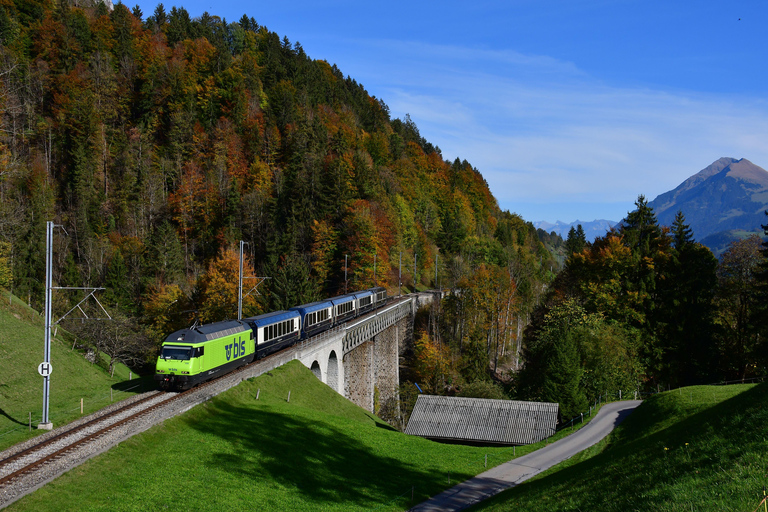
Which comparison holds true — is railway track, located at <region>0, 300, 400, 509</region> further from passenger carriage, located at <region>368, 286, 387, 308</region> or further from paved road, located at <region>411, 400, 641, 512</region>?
passenger carriage, located at <region>368, 286, 387, 308</region>

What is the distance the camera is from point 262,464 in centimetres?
2108

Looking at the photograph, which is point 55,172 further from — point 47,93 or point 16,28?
point 16,28

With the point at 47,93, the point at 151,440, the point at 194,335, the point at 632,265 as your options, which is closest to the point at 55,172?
the point at 47,93

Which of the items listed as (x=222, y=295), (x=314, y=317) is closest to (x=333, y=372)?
(x=314, y=317)

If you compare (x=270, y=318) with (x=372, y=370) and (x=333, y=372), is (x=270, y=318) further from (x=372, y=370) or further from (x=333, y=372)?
(x=372, y=370)

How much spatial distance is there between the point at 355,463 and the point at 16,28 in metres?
108

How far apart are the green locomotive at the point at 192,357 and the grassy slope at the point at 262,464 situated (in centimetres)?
178

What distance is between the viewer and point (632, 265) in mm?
57062

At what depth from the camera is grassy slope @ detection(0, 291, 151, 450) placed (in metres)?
23.5

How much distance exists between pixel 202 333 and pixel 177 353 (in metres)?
1.60

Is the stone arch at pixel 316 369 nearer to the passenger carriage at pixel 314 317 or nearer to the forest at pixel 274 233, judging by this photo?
the passenger carriage at pixel 314 317

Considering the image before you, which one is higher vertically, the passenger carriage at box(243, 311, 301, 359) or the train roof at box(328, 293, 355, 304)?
the train roof at box(328, 293, 355, 304)

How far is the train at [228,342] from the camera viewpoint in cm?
2645

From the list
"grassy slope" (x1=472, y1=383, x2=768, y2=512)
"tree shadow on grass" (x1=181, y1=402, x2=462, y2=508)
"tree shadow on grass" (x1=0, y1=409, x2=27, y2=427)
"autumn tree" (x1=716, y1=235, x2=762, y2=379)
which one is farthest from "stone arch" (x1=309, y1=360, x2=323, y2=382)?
"autumn tree" (x1=716, y1=235, x2=762, y2=379)
